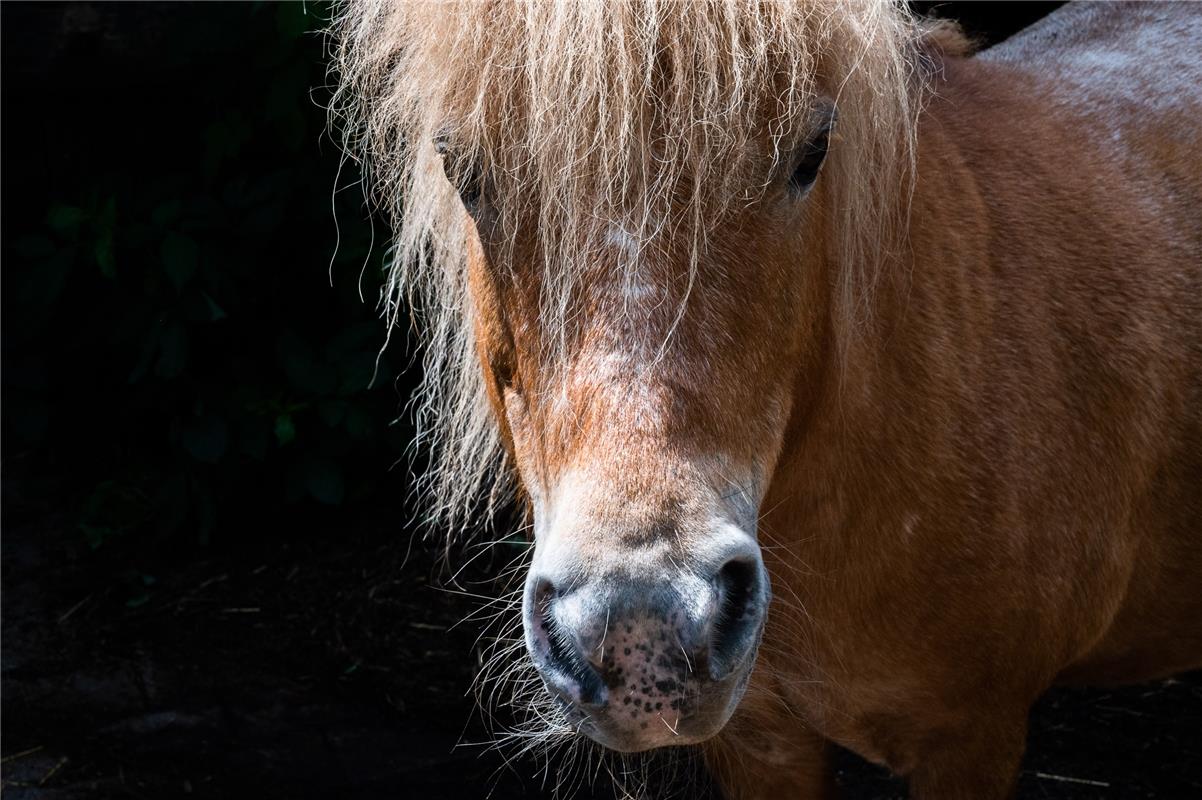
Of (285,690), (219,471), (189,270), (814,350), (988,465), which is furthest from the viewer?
(219,471)

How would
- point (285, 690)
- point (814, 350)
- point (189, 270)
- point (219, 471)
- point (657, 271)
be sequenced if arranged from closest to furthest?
point (657, 271)
point (814, 350)
point (285, 690)
point (189, 270)
point (219, 471)

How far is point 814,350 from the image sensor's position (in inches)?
72.1

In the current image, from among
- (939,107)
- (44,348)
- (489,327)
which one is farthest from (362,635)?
(939,107)

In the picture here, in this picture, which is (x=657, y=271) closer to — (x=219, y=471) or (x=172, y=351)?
(x=172, y=351)

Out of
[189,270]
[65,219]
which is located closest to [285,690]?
[189,270]

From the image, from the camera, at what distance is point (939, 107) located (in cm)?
226

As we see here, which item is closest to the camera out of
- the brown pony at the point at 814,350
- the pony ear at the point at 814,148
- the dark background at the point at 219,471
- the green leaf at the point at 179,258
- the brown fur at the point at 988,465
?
the brown pony at the point at 814,350

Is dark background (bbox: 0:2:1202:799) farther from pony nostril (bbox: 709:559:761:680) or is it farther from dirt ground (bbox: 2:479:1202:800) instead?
pony nostril (bbox: 709:559:761:680)

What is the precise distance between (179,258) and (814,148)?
245 centimetres

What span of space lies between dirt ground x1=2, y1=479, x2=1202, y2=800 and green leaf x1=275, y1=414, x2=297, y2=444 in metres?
0.58

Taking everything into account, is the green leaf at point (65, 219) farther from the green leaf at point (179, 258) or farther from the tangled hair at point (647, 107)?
the tangled hair at point (647, 107)

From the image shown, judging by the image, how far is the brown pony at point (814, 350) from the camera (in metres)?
1.44

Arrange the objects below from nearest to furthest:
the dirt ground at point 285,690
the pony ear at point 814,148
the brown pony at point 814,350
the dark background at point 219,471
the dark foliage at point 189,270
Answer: the brown pony at point 814,350
the pony ear at point 814,148
the dirt ground at point 285,690
the dark background at point 219,471
the dark foliage at point 189,270

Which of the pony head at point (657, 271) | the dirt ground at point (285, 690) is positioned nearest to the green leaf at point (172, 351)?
the dirt ground at point (285, 690)
